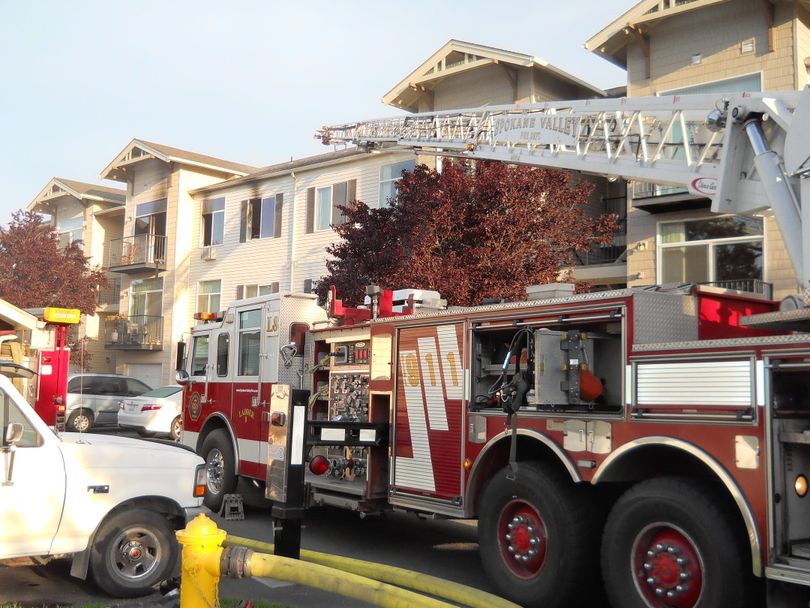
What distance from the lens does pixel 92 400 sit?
935 inches

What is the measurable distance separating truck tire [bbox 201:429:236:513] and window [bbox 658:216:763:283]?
432 inches

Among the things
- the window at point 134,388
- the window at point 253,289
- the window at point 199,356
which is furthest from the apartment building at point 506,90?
the window at point 134,388

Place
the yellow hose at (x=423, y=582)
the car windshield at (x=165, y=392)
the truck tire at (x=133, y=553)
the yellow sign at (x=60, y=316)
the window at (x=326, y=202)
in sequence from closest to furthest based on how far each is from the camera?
the yellow hose at (x=423, y=582)
the truck tire at (x=133, y=553)
the yellow sign at (x=60, y=316)
the car windshield at (x=165, y=392)
the window at (x=326, y=202)

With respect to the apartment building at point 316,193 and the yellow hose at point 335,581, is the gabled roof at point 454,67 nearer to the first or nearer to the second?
the apartment building at point 316,193

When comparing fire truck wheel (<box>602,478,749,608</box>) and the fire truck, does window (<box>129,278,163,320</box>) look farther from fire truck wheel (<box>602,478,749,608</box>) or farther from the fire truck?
fire truck wheel (<box>602,478,749,608</box>)

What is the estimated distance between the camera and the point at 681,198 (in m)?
17.2

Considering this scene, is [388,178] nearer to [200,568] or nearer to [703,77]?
[703,77]

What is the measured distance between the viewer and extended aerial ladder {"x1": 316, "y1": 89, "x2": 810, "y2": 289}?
653cm

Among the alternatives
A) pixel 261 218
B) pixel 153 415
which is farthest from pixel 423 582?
pixel 261 218

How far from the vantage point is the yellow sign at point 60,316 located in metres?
13.0

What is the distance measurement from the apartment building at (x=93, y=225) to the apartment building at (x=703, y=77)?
2512cm

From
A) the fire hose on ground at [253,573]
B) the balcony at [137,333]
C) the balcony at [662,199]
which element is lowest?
the fire hose on ground at [253,573]

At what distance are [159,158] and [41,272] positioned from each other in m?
6.49

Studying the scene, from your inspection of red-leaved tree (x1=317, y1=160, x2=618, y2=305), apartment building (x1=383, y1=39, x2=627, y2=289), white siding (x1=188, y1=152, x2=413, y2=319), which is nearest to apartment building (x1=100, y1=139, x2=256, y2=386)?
white siding (x1=188, y1=152, x2=413, y2=319)
